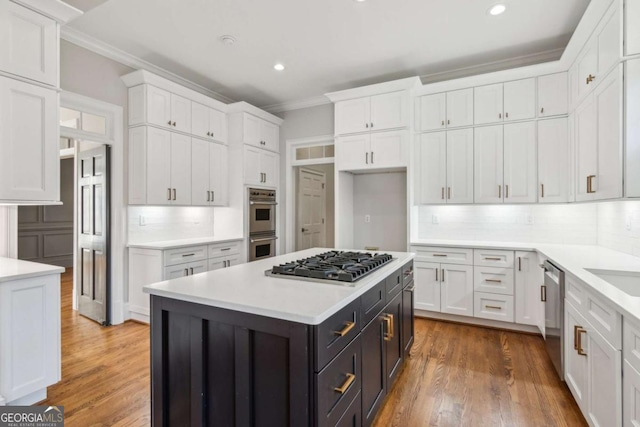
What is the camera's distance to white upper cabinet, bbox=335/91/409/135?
3.93 m

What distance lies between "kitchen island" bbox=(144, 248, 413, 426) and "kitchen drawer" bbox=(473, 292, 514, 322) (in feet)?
7.22

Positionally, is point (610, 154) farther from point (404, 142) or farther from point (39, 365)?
point (39, 365)

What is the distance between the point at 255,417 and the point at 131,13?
3.38 metres

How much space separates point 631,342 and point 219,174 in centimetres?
439

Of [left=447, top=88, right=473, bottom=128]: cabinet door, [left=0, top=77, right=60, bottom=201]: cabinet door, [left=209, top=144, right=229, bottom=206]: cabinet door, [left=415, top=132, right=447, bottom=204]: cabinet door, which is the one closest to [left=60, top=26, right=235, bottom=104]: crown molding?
[left=209, top=144, right=229, bottom=206]: cabinet door

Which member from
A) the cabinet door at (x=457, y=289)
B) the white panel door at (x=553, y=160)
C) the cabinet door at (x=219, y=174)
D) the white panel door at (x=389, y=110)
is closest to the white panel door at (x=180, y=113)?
the cabinet door at (x=219, y=174)

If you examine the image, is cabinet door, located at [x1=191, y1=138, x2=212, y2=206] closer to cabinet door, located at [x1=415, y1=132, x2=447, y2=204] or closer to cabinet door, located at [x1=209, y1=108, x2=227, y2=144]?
cabinet door, located at [x1=209, y1=108, x2=227, y2=144]

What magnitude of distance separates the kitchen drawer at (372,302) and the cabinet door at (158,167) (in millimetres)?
2925

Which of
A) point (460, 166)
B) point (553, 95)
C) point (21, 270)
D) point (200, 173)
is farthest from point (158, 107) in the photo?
point (553, 95)

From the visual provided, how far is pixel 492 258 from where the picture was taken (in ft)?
11.2

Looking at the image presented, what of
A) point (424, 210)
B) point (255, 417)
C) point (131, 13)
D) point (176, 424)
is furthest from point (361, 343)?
point (131, 13)

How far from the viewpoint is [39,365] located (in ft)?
6.95

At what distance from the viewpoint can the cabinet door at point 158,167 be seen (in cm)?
367

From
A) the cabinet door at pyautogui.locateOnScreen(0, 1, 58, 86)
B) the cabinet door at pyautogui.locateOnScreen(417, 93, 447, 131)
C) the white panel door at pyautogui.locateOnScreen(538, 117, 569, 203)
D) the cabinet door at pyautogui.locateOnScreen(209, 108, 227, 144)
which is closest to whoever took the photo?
the cabinet door at pyautogui.locateOnScreen(0, 1, 58, 86)
